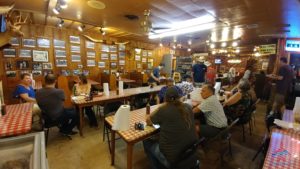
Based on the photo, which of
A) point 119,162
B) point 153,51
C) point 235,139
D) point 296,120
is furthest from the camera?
point 153,51

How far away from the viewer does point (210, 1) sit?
2.56 meters

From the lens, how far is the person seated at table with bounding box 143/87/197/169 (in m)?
1.61

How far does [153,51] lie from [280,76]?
6.34 meters

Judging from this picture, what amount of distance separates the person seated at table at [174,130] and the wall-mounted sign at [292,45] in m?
6.73

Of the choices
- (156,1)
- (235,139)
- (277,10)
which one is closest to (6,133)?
(156,1)

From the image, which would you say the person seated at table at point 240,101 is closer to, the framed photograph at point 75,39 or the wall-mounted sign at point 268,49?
the wall-mounted sign at point 268,49

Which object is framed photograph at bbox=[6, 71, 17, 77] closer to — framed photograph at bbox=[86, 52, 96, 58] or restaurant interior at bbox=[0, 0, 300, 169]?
restaurant interior at bbox=[0, 0, 300, 169]

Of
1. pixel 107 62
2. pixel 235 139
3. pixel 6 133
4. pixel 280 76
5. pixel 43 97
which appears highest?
pixel 107 62

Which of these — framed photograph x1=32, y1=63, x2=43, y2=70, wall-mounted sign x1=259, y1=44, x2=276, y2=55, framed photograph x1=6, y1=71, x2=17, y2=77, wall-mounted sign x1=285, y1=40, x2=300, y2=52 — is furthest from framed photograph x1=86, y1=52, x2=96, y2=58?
wall-mounted sign x1=285, y1=40, x2=300, y2=52

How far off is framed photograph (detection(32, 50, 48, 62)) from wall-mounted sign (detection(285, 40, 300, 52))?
9.10m

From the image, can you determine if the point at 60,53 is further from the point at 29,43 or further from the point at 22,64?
the point at 22,64

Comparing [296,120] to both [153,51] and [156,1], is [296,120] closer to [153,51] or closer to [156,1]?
[156,1]

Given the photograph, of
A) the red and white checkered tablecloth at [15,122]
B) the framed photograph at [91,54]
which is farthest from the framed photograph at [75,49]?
the red and white checkered tablecloth at [15,122]

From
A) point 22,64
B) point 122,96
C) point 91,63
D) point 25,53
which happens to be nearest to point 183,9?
point 122,96
